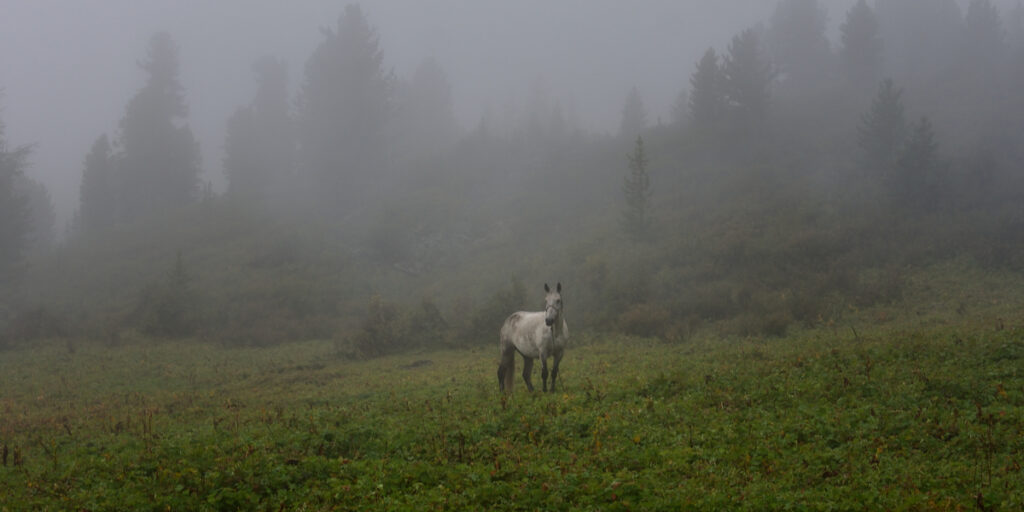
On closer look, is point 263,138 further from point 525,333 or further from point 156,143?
point 525,333

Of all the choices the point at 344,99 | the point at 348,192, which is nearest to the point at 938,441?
the point at 348,192

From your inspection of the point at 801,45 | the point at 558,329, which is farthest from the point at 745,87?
the point at 558,329

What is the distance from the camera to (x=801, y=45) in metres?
73.3

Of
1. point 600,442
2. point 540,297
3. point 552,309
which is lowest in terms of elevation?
point 600,442

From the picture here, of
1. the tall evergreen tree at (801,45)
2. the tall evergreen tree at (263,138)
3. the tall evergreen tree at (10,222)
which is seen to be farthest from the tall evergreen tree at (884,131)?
the tall evergreen tree at (263,138)

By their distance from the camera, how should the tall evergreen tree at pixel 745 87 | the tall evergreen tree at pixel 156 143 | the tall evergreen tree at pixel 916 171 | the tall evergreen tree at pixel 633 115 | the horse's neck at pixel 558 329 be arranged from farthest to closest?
the tall evergreen tree at pixel 633 115
the tall evergreen tree at pixel 156 143
the tall evergreen tree at pixel 745 87
the tall evergreen tree at pixel 916 171
the horse's neck at pixel 558 329

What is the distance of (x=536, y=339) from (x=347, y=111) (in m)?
47.4

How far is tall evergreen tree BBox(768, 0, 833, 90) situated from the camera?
71875 mm

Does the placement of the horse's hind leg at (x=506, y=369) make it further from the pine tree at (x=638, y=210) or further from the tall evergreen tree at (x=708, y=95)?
the tall evergreen tree at (x=708, y=95)

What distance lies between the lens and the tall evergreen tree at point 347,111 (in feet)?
179

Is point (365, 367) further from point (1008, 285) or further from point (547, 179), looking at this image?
point (547, 179)

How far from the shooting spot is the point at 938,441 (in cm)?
733

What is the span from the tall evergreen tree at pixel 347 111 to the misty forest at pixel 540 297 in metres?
0.30

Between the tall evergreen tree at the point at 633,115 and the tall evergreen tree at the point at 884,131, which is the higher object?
the tall evergreen tree at the point at 633,115
